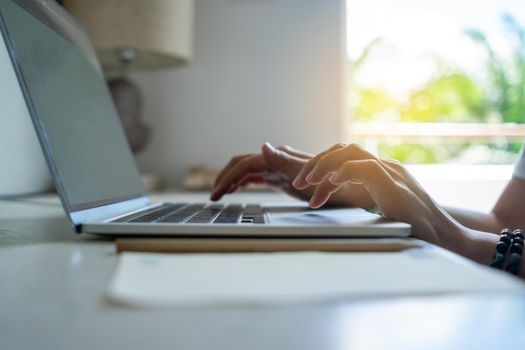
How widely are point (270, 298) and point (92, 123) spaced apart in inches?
21.8

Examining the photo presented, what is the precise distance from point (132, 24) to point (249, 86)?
62cm

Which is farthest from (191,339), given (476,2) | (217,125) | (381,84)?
(381,84)

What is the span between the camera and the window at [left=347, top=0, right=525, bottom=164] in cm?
301

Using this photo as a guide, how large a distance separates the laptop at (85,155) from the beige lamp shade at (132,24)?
2.51ft

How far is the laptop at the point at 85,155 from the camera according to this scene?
0.45 m

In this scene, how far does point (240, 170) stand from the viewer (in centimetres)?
94

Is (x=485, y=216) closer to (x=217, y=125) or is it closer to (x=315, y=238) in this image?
(x=315, y=238)

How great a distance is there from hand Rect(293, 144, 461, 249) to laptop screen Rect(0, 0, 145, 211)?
275mm

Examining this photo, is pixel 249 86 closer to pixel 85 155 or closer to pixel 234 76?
pixel 234 76

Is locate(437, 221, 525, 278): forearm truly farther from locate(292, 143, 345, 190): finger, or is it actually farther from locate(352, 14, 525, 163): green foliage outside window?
locate(352, 14, 525, 163): green foliage outside window

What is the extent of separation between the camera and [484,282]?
288 millimetres

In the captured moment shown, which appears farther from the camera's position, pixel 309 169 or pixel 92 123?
pixel 92 123

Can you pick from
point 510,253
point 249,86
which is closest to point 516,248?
point 510,253

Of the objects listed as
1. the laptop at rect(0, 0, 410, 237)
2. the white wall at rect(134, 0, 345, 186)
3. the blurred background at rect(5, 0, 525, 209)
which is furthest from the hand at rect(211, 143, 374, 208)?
the white wall at rect(134, 0, 345, 186)
